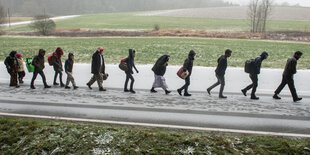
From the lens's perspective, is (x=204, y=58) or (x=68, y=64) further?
(x=204, y=58)

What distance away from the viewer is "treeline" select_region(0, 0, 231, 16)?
102 metres

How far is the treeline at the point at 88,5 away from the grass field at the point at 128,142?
106m

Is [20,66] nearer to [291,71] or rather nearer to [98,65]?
[98,65]

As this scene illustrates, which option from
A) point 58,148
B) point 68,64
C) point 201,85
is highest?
point 68,64

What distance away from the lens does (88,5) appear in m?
112

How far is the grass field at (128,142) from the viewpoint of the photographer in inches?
195

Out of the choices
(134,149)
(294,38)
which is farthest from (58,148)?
(294,38)

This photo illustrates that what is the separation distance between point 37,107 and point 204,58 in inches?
498

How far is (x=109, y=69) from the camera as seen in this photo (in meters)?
14.3

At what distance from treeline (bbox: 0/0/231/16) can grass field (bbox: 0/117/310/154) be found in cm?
10558

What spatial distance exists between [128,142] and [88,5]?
380ft

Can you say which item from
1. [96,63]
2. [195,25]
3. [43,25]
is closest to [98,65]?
[96,63]

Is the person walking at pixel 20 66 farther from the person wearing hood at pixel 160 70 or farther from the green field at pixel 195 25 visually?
the green field at pixel 195 25

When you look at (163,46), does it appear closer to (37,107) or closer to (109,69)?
(109,69)
